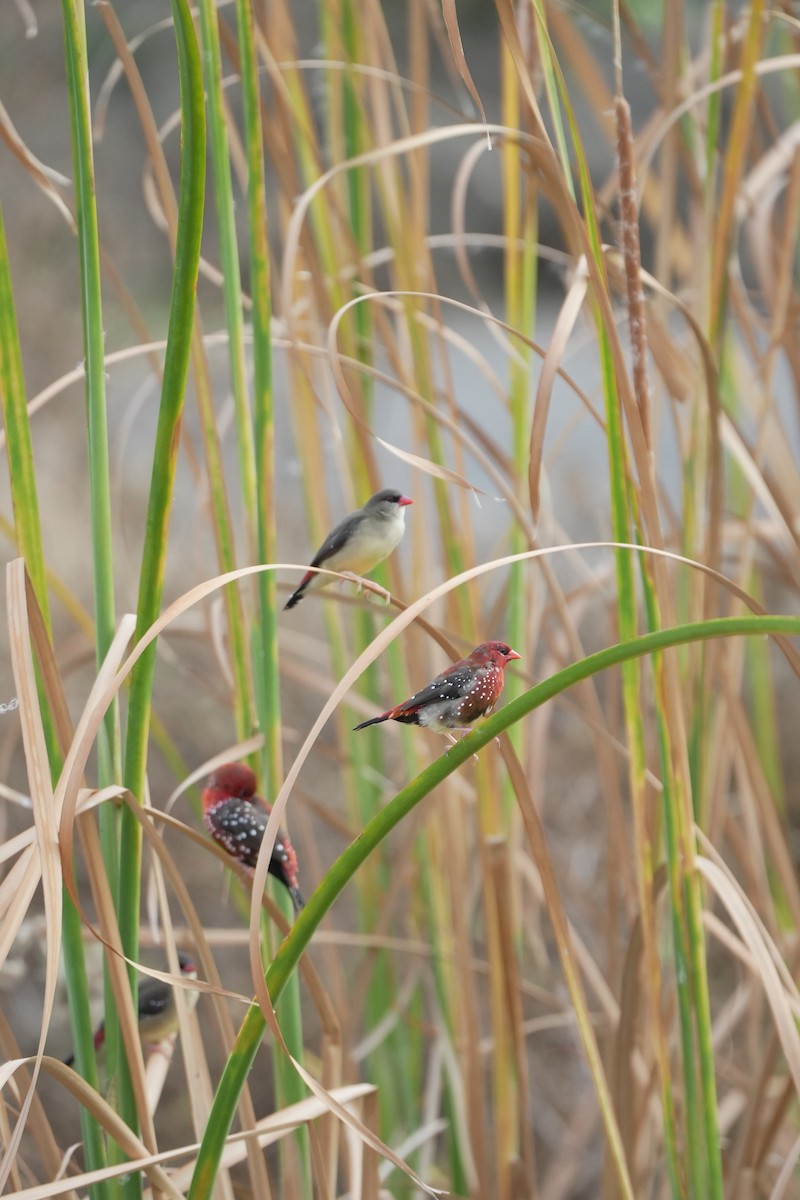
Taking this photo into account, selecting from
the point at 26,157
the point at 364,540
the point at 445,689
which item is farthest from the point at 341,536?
the point at 26,157

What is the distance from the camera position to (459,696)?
0.46 metres

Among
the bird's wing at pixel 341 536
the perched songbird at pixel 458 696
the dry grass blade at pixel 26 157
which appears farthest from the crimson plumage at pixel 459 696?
the dry grass blade at pixel 26 157

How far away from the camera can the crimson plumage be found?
444 mm

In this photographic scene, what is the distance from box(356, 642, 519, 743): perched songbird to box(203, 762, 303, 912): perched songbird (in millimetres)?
114

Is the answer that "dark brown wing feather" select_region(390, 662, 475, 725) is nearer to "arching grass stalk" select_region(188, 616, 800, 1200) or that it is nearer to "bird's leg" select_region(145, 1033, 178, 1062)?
"arching grass stalk" select_region(188, 616, 800, 1200)

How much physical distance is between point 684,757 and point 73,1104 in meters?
1.36

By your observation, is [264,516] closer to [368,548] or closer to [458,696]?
[368,548]

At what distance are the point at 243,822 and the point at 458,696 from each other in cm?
16

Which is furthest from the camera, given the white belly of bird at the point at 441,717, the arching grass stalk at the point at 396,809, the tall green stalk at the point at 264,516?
the tall green stalk at the point at 264,516

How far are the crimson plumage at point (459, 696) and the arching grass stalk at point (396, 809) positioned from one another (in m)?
0.06

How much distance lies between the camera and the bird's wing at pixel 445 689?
1.44 feet

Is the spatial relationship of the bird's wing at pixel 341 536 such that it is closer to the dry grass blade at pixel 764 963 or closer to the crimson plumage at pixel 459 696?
the crimson plumage at pixel 459 696

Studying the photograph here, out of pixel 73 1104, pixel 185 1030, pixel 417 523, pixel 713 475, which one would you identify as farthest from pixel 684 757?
pixel 73 1104

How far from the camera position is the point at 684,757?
53 cm
